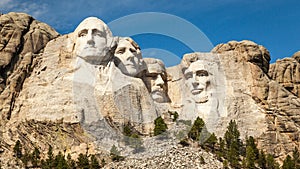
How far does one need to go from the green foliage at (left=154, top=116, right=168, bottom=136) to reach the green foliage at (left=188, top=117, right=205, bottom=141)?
1.30m

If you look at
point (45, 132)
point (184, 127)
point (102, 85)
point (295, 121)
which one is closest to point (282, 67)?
point (295, 121)

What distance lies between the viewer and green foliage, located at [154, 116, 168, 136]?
41906 mm

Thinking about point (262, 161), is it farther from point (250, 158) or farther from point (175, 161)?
point (175, 161)

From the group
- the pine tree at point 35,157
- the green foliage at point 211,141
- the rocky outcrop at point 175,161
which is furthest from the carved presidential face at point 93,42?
the green foliage at point 211,141

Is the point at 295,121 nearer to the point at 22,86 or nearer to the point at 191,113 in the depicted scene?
the point at 191,113

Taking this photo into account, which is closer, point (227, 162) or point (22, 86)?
point (227, 162)

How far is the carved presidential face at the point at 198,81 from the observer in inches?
1807

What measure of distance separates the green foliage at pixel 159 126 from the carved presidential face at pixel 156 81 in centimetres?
425

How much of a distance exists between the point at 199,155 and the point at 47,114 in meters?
7.76

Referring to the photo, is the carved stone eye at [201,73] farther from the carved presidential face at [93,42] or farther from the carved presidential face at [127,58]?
Answer: the carved presidential face at [93,42]

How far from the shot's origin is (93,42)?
4316 centimetres

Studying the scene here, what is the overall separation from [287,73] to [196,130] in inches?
321

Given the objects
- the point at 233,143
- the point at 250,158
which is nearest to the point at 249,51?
the point at 233,143

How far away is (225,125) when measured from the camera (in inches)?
1752
